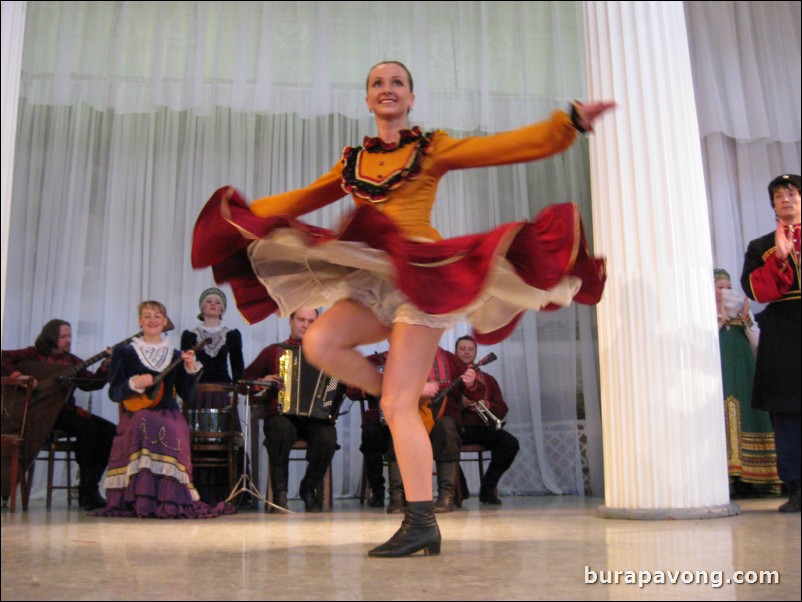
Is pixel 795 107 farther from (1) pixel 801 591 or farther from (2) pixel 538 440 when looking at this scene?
(1) pixel 801 591

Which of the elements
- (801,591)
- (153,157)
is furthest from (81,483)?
(801,591)

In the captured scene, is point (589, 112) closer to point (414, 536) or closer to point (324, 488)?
point (414, 536)

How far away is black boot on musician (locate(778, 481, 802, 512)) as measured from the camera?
12.9ft

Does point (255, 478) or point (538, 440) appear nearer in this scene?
point (255, 478)

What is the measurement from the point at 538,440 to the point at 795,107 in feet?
11.0

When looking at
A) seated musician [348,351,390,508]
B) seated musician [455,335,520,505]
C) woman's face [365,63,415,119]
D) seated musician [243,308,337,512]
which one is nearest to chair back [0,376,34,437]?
seated musician [243,308,337,512]

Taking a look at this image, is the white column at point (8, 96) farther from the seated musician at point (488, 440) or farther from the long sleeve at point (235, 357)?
the seated musician at point (488, 440)

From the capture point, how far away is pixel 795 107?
22.8 ft

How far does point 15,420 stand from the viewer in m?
5.02

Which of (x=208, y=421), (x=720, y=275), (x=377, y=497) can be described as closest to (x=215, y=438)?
(x=208, y=421)

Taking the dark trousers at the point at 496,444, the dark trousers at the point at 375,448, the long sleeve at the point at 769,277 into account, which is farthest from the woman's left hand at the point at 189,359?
the long sleeve at the point at 769,277

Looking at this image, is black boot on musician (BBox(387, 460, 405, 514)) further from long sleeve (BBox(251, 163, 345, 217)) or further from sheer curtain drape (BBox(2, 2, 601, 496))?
long sleeve (BBox(251, 163, 345, 217))

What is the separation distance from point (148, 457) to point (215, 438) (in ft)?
2.54

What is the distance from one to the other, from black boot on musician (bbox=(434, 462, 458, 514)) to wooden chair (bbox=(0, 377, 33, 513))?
2.38 m
